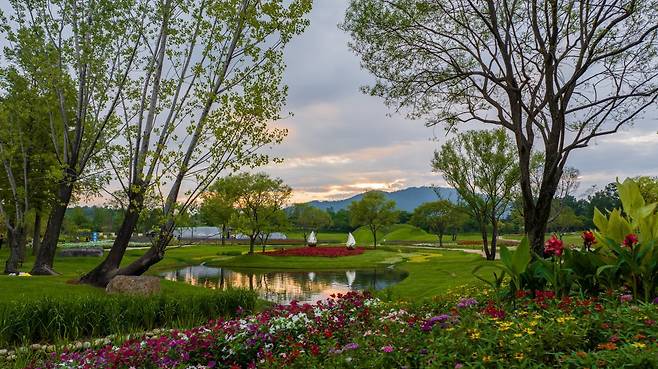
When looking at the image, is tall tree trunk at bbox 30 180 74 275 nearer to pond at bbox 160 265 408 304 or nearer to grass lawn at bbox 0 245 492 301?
grass lawn at bbox 0 245 492 301

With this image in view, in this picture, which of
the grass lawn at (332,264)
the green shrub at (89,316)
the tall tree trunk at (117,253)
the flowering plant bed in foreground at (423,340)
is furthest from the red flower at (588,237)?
the tall tree trunk at (117,253)

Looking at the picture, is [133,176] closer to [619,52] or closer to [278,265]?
[619,52]

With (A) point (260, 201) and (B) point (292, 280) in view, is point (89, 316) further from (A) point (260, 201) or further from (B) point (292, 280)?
(A) point (260, 201)

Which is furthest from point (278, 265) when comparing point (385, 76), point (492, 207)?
point (385, 76)

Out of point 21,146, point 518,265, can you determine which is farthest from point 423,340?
point 21,146

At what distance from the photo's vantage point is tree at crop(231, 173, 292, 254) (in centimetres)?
4531

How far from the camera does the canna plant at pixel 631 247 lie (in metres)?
5.95


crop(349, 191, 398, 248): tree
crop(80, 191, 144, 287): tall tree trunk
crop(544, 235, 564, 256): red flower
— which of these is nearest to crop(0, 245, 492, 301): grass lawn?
crop(80, 191, 144, 287): tall tree trunk

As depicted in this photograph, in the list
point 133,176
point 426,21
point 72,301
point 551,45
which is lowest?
point 72,301

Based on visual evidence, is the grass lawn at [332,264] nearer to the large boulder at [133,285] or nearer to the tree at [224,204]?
the large boulder at [133,285]

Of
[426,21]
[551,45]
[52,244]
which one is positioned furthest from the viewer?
[52,244]

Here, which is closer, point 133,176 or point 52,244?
point 133,176

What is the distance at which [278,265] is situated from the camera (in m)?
37.8

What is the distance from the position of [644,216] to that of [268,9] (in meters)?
13.4
